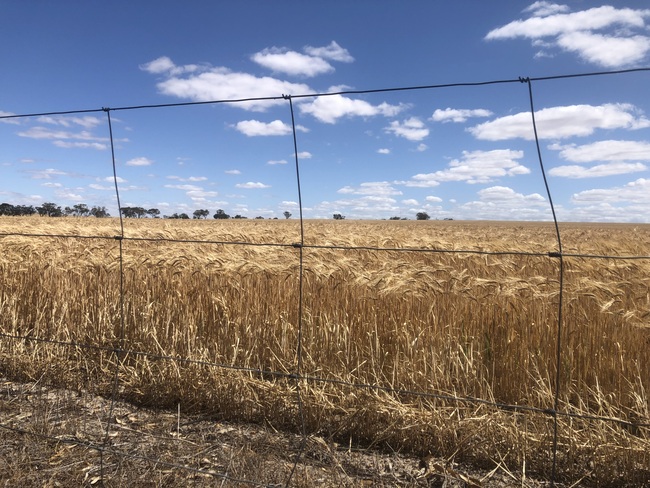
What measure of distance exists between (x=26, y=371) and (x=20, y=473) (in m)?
1.66

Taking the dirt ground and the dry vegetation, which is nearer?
the dirt ground

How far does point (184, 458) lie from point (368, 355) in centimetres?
135

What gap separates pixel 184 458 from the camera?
2.65 metres

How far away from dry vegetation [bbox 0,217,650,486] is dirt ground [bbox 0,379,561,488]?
0.10 metres

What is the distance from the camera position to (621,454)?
2.52 meters

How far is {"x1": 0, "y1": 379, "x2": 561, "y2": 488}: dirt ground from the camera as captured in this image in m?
2.45

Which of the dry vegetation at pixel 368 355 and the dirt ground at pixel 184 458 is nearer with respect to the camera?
the dirt ground at pixel 184 458

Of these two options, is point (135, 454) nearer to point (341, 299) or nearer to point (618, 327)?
point (341, 299)

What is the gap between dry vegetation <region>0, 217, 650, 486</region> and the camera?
2.74 m

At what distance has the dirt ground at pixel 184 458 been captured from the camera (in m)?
2.45

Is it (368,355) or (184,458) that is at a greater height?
(368,355)

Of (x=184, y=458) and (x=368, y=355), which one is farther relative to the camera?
(x=368, y=355)

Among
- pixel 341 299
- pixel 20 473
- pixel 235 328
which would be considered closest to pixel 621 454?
pixel 341 299

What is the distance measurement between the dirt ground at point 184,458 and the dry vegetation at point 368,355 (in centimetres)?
10
